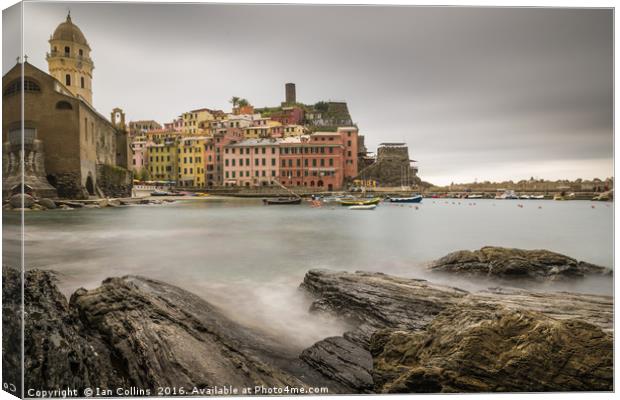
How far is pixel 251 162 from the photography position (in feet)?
12.7

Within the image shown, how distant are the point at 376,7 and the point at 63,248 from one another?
3111 millimetres

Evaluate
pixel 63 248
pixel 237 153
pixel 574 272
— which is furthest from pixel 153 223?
pixel 574 272

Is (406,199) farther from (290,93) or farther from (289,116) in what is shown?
(290,93)

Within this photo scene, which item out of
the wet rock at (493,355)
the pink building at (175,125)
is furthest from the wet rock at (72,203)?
the wet rock at (493,355)

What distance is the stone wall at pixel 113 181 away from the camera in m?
3.39

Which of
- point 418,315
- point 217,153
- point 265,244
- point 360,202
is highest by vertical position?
point 217,153

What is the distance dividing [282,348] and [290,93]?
2.03 meters

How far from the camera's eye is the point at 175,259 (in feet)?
9.64

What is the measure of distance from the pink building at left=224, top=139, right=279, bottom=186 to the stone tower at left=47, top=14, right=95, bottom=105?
1379 mm

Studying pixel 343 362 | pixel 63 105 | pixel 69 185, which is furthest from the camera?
pixel 69 185

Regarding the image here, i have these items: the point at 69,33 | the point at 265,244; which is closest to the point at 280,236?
the point at 265,244

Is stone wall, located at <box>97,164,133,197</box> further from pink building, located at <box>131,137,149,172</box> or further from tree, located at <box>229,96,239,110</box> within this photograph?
tree, located at <box>229,96,239,110</box>

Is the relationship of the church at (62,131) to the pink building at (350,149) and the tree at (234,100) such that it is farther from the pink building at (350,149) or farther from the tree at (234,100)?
the pink building at (350,149)

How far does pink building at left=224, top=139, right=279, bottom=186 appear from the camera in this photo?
3.76 m
